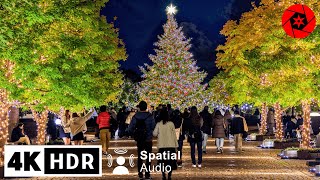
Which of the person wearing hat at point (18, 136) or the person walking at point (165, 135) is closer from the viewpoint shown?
the person walking at point (165, 135)

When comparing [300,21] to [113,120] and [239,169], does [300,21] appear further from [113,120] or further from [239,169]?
[113,120]

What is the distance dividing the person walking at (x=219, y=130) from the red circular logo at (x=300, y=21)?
23.5 ft

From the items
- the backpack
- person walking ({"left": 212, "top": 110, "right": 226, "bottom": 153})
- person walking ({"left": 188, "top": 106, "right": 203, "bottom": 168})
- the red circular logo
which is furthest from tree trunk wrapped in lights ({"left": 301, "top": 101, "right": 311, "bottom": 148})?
the backpack

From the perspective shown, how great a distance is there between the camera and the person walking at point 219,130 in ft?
96.6

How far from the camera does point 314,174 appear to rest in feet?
64.3

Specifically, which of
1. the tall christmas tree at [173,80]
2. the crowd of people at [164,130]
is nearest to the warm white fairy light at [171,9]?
the tall christmas tree at [173,80]

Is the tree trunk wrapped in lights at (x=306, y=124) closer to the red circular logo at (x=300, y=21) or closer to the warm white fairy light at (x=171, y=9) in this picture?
the red circular logo at (x=300, y=21)

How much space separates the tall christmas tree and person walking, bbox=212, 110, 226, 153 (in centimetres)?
4063

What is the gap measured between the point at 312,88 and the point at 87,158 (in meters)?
10.8

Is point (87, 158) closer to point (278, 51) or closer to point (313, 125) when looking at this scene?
point (278, 51)

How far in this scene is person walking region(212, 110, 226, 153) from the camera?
29438mm

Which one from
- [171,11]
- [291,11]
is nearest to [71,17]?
[291,11]

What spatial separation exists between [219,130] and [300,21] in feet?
26.2

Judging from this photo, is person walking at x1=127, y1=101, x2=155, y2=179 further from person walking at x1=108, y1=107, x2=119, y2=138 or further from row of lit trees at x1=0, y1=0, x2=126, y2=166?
person walking at x1=108, y1=107, x2=119, y2=138
